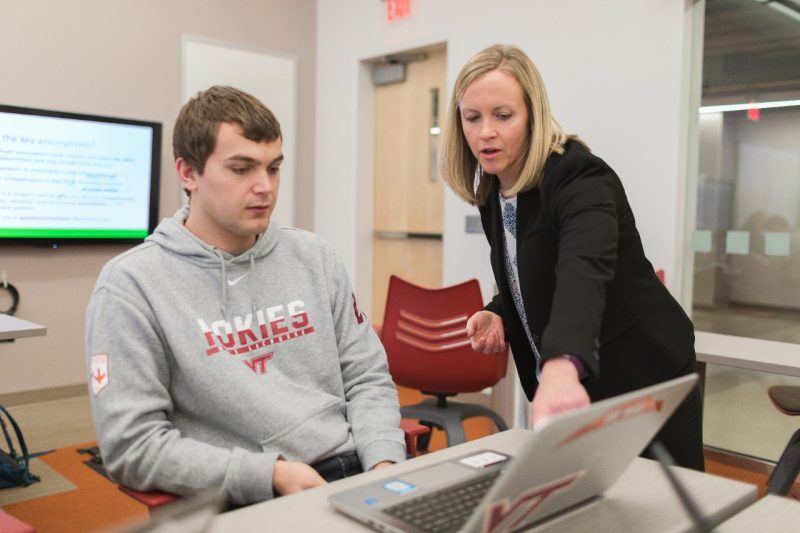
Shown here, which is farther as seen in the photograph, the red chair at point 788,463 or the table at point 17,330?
the table at point 17,330

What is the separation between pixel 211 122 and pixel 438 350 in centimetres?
152

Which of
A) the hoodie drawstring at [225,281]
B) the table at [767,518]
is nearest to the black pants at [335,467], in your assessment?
the hoodie drawstring at [225,281]

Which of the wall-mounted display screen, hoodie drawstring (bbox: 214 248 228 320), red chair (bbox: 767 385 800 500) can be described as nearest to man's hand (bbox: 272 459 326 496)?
hoodie drawstring (bbox: 214 248 228 320)

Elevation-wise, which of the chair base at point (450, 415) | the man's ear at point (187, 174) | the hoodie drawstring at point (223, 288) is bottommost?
the chair base at point (450, 415)

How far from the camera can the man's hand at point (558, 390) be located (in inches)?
32.0

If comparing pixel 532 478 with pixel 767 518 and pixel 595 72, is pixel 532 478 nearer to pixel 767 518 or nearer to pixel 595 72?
pixel 767 518

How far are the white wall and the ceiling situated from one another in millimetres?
148

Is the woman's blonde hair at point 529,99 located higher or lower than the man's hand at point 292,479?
higher

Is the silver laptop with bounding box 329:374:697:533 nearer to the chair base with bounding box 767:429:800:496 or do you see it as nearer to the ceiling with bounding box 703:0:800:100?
the chair base with bounding box 767:429:800:496

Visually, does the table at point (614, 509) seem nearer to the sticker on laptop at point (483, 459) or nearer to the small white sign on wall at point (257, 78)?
the sticker on laptop at point (483, 459)

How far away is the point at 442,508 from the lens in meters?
0.87

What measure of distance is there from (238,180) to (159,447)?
54 centimetres

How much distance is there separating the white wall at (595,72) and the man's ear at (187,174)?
8.86ft

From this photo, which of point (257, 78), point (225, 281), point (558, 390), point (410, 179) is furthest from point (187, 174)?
point (257, 78)
